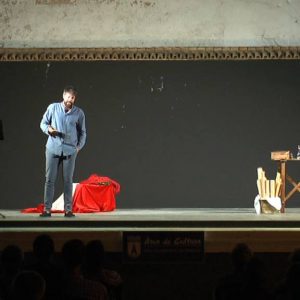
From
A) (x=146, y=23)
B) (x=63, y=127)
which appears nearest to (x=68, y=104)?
(x=63, y=127)

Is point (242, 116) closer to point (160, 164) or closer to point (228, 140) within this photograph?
point (228, 140)

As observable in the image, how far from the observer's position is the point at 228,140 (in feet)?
27.2

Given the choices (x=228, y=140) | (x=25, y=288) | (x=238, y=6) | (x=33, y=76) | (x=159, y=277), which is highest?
(x=238, y=6)

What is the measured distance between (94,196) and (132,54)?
1967mm

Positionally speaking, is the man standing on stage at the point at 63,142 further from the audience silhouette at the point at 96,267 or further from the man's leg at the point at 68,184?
the audience silhouette at the point at 96,267

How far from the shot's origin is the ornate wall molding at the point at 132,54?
26.8 ft

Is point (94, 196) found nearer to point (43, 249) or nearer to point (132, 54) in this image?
point (132, 54)

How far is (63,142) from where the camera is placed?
6.32 m

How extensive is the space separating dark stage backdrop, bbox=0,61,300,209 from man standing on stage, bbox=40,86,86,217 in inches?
72.9

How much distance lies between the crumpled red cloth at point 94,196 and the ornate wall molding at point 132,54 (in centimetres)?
161

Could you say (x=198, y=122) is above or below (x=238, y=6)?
below

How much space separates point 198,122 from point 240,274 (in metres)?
5.51

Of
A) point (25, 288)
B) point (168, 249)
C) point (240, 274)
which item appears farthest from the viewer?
point (168, 249)

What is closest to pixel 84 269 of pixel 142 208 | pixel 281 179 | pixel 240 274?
pixel 240 274
